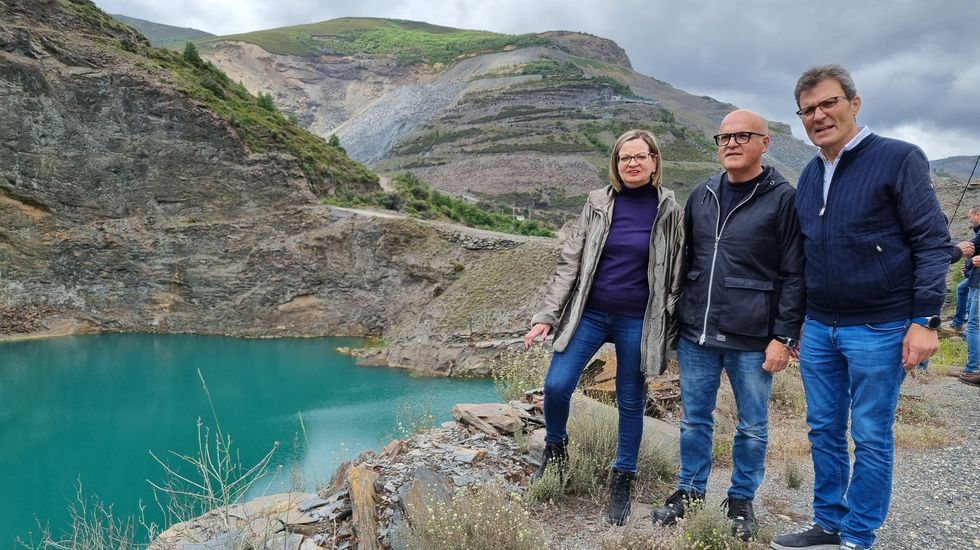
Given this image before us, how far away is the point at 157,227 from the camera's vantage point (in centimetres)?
2756

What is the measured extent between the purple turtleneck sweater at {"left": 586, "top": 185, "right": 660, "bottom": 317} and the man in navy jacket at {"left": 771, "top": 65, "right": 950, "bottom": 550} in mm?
752

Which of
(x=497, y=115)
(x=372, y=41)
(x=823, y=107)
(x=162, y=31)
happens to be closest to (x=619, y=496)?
(x=823, y=107)

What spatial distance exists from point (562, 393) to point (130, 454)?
12500 millimetres

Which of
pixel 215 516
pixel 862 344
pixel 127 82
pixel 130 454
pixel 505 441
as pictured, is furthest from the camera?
pixel 127 82

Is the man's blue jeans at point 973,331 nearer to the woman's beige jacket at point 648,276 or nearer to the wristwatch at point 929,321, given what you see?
the wristwatch at point 929,321

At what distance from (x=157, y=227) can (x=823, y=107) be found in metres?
30.2

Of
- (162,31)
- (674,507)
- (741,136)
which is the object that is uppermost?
(162,31)

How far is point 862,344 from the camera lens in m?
2.59

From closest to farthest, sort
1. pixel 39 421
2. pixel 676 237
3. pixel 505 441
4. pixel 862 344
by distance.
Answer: pixel 862 344 < pixel 676 237 < pixel 505 441 < pixel 39 421

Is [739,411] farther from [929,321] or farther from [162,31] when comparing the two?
[162,31]

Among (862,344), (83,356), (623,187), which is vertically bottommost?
(83,356)

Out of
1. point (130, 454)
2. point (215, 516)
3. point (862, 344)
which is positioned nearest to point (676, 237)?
point (862, 344)

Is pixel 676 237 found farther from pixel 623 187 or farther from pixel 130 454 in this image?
pixel 130 454

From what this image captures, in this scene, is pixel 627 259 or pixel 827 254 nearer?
pixel 827 254
